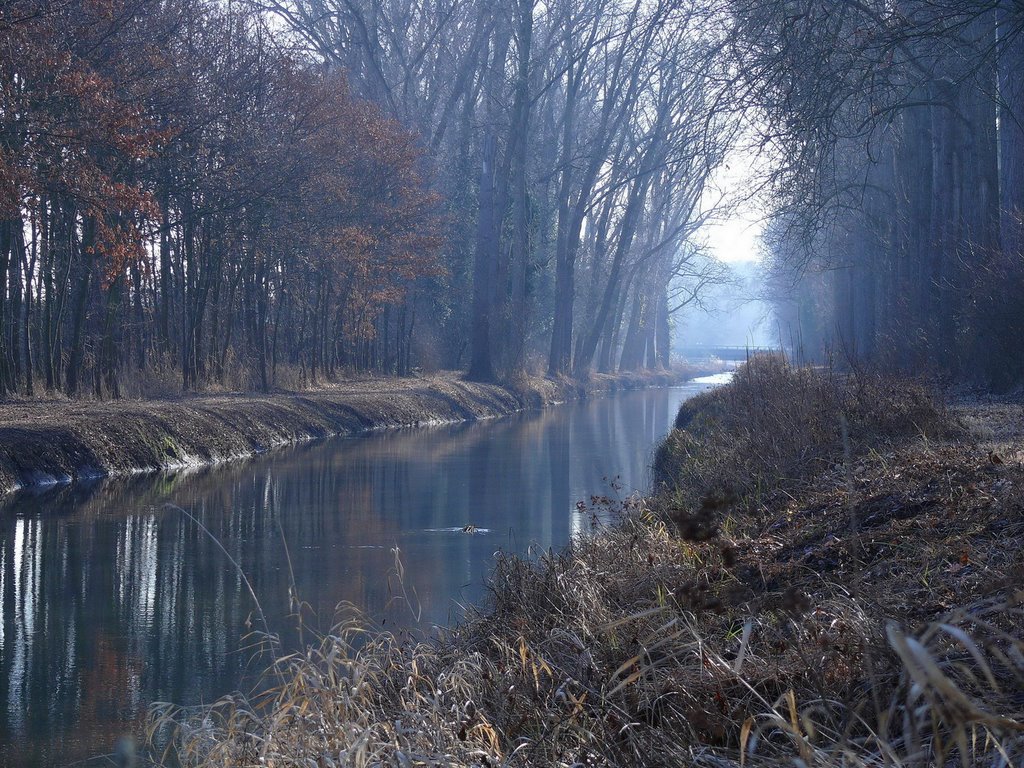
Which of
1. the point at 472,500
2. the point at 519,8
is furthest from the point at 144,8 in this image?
the point at 519,8

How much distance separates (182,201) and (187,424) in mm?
5917

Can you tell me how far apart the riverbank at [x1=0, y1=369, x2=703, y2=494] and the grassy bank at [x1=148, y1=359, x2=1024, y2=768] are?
8748 millimetres

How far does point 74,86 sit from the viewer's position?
1545cm

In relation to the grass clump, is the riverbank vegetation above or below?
above

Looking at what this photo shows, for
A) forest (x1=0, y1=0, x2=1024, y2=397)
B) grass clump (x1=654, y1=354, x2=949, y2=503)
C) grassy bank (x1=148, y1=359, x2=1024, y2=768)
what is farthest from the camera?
forest (x1=0, y1=0, x2=1024, y2=397)

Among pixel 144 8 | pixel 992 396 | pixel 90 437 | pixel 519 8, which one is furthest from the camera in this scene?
pixel 519 8

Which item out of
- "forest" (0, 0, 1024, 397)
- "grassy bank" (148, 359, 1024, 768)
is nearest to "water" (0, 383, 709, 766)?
"grassy bank" (148, 359, 1024, 768)

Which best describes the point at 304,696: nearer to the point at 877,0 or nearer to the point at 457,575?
the point at 457,575

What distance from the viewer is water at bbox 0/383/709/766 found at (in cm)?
711

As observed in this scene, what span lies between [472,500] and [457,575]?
204 inches

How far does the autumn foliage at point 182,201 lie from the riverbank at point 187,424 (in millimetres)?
1652

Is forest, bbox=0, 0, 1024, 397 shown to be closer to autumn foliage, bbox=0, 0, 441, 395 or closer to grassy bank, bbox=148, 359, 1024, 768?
autumn foliage, bbox=0, 0, 441, 395

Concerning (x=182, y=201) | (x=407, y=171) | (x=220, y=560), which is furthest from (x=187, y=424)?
(x=407, y=171)

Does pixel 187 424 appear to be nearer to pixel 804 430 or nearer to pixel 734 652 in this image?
pixel 804 430
